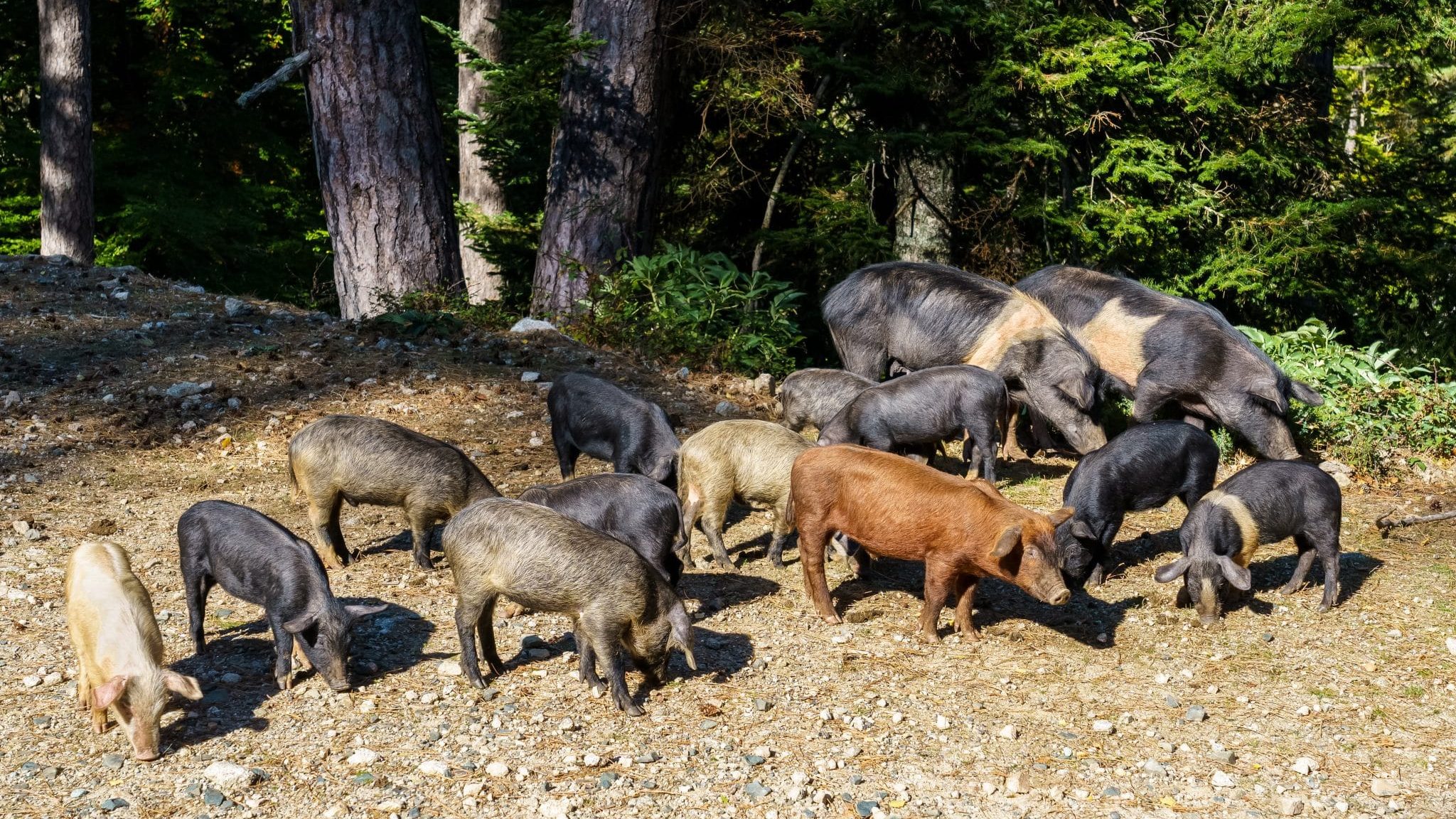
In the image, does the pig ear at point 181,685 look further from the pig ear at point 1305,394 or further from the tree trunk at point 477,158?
the tree trunk at point 477,158

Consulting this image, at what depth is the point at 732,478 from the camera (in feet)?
24.9

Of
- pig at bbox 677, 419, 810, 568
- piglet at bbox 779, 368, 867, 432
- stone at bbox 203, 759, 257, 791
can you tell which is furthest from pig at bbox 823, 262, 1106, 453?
stone at bbox 203, 759, 257, 791

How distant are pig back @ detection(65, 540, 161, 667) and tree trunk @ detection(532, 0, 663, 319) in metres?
6.86

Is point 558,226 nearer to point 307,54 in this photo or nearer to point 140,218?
point 307,54

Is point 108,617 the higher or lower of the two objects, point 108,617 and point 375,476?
the lower

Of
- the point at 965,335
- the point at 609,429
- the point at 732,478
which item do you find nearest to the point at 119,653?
the point at 732,478

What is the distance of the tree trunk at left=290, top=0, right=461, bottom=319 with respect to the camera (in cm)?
1173

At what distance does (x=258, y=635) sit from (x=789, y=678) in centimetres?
266

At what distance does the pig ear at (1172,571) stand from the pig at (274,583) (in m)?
3.93

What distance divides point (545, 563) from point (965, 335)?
503 cm

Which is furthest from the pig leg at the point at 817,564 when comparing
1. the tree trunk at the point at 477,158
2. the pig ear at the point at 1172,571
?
the tree trunk at the point at 477,158

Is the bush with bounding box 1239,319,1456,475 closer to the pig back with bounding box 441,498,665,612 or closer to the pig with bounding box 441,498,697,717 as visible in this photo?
the pig with bounding box 441,498,697,717

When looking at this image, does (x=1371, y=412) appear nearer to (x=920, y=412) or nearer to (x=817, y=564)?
(x=920, y=412)

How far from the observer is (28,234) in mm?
20969
